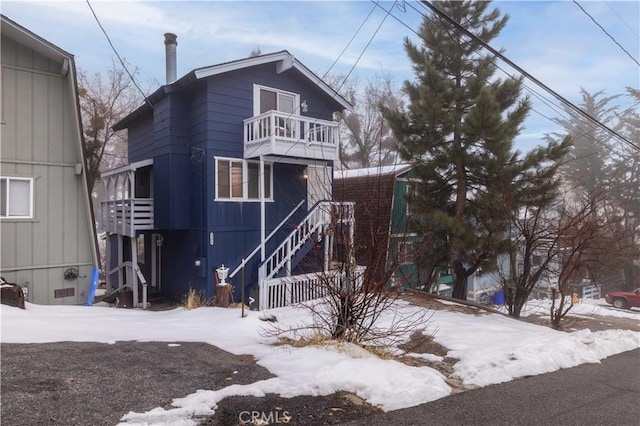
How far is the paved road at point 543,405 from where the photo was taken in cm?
354

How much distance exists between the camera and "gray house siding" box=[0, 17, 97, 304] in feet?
27.2

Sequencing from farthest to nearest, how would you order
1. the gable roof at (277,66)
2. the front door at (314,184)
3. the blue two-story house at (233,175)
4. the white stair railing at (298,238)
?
the front door at (314,184)
the blue two-story house at (233,175)
the gable roof at (277,66)
the white stair railing at (298,238)

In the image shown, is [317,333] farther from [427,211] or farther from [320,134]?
[427,211]

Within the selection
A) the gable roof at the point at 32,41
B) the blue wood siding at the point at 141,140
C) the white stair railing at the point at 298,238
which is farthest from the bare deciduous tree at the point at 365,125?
the gable roof at the point at 32,41

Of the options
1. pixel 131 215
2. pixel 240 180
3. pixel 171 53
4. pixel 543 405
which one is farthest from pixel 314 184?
pixel 543 405

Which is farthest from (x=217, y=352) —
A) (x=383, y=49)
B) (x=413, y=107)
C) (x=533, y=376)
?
(x=413, y=107)

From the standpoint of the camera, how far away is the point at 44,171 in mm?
8719

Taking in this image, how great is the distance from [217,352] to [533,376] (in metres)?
3.83

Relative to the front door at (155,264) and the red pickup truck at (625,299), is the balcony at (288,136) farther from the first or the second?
the red pickup truck at (625,299)

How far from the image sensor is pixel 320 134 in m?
11.8

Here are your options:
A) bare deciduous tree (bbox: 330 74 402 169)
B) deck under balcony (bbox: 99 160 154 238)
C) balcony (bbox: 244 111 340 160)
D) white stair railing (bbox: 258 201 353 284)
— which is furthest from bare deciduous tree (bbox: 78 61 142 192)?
bare deciduous tree (bbox: 330 74 402 169)

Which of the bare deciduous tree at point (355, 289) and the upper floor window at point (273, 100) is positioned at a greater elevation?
the upper floor window at point (273, 100)

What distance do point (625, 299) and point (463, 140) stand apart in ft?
55.1

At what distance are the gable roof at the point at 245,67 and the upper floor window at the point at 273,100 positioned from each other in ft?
2.12
